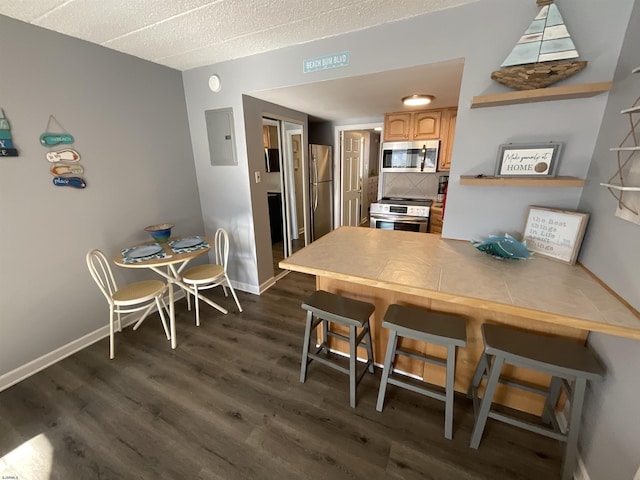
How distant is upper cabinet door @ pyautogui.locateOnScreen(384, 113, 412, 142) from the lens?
3.61 m

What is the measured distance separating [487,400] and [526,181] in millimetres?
1201

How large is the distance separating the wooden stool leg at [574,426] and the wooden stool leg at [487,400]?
11.6 inches

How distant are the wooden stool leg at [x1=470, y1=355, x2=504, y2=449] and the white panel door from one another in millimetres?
3865

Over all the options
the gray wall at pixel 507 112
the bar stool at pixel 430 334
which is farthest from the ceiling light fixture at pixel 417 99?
A: the bar stool at pixel 430 334

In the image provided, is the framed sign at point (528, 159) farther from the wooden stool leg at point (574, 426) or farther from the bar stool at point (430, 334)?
the wooden stool leg at point (574, 426)

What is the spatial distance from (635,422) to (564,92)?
1.46 m

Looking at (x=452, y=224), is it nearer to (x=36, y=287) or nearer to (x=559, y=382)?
(x=559, y=382)

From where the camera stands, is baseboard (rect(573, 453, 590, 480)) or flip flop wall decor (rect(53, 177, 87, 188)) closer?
baseboard (rect(573, 453, 590, 480))

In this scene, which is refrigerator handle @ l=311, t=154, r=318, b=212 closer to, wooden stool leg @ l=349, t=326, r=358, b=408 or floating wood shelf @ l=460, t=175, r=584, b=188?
floating wood shelf @ l=460, t=175, r=584, b=188

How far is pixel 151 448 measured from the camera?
143 centimetres

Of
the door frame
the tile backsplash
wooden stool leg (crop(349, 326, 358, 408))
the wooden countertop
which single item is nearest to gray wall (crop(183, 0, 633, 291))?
the wooden countertop

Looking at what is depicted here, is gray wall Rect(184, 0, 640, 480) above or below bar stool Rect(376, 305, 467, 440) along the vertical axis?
above

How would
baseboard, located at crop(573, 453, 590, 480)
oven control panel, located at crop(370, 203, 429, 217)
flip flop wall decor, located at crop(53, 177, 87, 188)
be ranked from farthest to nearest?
oven control panel, located at crop(370, 203, 429, 217)
flip flop wall decor, located at crop(53, 177, 87, 188)
baseboard, located at crop(573, 453, 590, 480)

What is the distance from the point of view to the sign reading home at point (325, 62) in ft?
6.28
